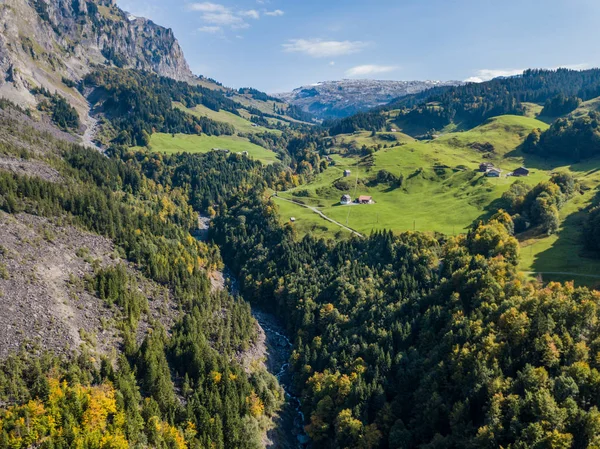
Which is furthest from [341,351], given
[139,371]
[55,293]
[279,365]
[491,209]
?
[491,209]

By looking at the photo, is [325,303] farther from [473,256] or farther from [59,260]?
[59,260]

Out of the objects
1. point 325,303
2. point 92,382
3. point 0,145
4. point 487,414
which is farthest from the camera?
point 0,145

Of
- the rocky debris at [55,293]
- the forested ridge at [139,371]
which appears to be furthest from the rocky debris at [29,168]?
the rocky debris at [55,293]

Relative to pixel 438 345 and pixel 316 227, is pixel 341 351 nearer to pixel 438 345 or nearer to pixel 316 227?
pixel 438 345

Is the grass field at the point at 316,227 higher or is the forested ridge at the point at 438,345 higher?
the grass field at the point at 316,227

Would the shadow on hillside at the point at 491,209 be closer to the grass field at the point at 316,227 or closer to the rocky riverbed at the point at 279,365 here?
the grass field at the point at 316,227

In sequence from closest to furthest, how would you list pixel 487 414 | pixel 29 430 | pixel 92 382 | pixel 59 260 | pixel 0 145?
pixel 29 430 < pixel 487 414 < pixel 92 382 < pixel 59 260 < pixel 0 145

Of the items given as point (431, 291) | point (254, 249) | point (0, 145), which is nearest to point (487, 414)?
point (431, 291)

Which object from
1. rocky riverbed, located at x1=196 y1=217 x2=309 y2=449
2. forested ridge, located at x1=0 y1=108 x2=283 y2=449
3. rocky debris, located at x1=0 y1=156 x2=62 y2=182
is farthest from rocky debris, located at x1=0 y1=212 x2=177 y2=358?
rocky debris, located at x1=0 y1=156 x2=62 y2=182
